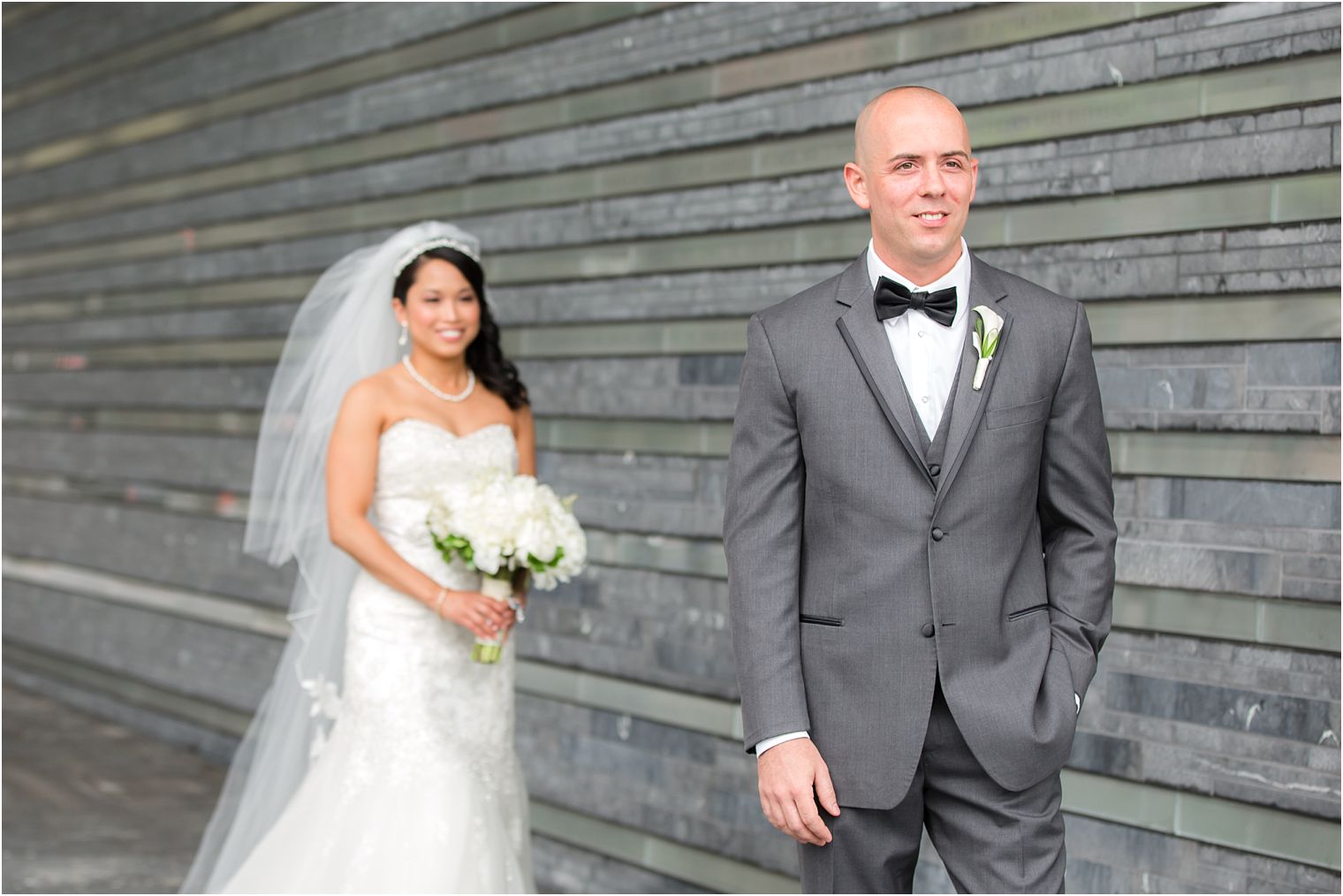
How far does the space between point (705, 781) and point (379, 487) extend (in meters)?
1.55

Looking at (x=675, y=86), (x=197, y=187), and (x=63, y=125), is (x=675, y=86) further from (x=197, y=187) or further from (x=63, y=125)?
(x=63, y=125)

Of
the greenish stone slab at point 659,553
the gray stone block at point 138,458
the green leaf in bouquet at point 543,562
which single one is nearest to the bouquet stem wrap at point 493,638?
the green leaf in bouquet at point 543,562

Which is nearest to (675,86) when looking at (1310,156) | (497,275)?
(497,275)

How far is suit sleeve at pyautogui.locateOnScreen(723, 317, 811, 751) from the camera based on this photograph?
106 inches

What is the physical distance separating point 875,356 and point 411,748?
230 centimetres

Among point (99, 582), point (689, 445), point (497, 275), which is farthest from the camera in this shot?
point (99, 582)

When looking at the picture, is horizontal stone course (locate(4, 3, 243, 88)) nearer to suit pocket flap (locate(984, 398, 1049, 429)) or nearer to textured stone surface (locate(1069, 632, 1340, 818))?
textured stone surface (locate(1069, 632, 1340, 818))

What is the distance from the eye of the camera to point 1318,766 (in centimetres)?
346

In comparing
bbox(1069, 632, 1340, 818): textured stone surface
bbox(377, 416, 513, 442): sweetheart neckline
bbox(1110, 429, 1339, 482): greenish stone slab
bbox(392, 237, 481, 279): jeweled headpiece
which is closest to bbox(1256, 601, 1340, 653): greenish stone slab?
bbox(1069, 632, 1340, 818): textured stone surface

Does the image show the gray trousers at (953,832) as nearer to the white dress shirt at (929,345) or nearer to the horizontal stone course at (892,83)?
the white dress shirt at (929,345)

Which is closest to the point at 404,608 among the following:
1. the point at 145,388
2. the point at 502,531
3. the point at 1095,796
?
the point at 502,531

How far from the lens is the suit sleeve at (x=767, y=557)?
8.82 ft

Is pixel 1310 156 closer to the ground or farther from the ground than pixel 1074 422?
farther from the ground

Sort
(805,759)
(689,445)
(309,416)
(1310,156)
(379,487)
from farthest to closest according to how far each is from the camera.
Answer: (689,445)
(309,416)
(379,487)
(1310,156)
(805,759)
